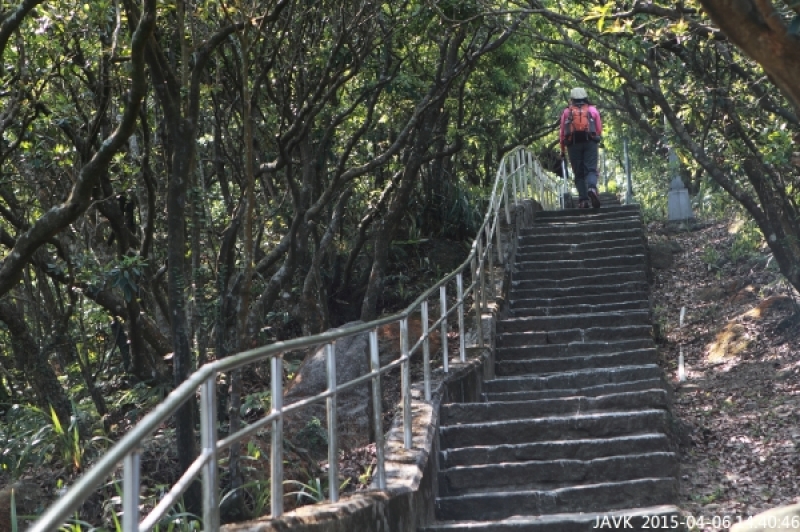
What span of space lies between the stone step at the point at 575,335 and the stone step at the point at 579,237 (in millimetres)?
3581

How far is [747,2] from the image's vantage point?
15.0ft

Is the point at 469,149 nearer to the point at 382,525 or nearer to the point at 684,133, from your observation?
the point at 684,133

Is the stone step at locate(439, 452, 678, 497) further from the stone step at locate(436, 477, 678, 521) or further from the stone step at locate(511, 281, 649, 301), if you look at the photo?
the stone step at locate(511, 281, 649, 301)

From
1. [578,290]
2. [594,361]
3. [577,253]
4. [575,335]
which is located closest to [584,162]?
[577,253]

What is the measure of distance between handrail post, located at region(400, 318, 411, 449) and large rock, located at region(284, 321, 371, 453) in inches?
61.6

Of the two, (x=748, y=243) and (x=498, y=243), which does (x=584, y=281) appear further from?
(x=748, y=243)

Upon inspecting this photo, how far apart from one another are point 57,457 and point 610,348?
554 centimetres

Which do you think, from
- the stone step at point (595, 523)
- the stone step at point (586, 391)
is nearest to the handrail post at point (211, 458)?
the stone step at point (595, 523)

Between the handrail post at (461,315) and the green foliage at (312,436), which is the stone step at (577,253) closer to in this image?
the handrail post at (461,315)

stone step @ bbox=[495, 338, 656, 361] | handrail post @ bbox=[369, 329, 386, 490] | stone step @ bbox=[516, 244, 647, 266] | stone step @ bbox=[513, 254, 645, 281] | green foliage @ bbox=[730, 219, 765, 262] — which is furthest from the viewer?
green foliage @ bbox=[730, 219, 765, 262]

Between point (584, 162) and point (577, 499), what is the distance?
9455 millimetres

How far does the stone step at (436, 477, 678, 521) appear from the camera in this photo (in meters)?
7.14

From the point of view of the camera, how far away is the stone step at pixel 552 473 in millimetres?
7500

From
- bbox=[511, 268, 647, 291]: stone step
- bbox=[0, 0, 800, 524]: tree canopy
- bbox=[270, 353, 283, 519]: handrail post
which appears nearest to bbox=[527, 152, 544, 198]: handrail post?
bbox=[0, 0, 800, 524]: tree canopy
